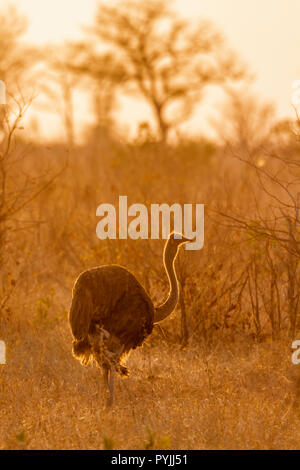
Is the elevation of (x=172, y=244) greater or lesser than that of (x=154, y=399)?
greater

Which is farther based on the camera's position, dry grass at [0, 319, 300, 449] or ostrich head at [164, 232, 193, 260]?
ostrich head at [164, 232, 193, 260]

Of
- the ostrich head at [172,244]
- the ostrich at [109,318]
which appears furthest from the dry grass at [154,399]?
the ostrich head at [172,244]

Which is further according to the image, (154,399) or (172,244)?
(172,244)

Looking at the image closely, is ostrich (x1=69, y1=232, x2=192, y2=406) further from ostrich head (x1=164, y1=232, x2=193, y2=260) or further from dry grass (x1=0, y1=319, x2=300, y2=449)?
ostrich head (x1=164, y1=232, x2=193, y2=260)

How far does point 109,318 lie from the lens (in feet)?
20.4

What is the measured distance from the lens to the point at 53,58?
30.8m

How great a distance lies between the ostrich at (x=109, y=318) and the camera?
20.2 feet

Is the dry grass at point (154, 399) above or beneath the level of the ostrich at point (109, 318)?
beneath

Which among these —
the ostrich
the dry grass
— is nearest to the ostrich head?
the ostrich

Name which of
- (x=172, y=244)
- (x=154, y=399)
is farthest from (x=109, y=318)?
(x=172, y=244)

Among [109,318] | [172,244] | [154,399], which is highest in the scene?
[172,244]

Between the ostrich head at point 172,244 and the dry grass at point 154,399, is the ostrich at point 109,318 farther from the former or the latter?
the ostrich head at point 172,244

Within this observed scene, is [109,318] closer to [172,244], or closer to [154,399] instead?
[154,399]

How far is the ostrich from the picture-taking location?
Answer: 6.16m
